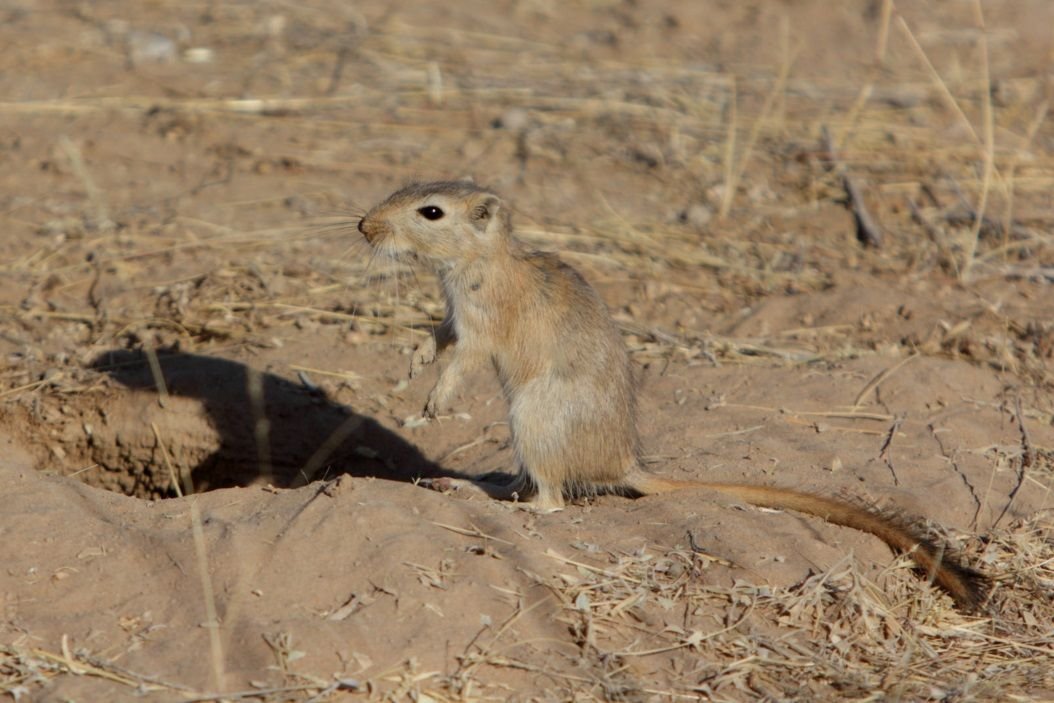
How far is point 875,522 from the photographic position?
4312 millimetres

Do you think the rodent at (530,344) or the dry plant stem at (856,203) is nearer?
the rodent at (530,344)

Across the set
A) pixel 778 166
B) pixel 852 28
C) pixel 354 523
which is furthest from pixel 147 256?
pixel 852 28

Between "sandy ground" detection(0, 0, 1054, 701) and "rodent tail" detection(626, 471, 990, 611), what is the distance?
69 mm

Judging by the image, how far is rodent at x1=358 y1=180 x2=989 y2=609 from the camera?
4.72 m

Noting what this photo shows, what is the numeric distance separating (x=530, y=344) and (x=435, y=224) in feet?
1.92

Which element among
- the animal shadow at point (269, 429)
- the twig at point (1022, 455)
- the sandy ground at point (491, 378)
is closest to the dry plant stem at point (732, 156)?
the sandy ground at point (491, 378)

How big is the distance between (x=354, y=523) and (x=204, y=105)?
5232 mm

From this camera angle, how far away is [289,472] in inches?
230

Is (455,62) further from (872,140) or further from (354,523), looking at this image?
(354,523)

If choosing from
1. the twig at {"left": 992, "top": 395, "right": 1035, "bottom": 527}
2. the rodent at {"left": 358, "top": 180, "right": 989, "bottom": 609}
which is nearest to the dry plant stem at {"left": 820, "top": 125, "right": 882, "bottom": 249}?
the twig at {"left": 992, "top": 395, "right": 1035, "bottom": 527}

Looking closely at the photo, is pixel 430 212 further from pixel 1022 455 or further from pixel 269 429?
pixel 1022 455

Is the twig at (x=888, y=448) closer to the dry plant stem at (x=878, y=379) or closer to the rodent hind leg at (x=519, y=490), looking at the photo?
the dry plant stem at (x=878, y=379)

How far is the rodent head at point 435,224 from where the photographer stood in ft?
15.5

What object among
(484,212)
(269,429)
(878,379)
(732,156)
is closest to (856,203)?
(732,156)
